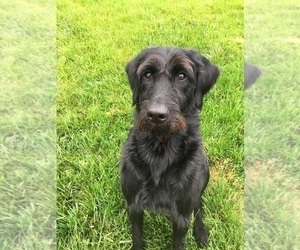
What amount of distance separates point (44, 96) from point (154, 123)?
1.63 metres

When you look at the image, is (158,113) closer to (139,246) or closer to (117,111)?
(139,246)

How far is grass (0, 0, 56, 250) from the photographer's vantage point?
101 inches

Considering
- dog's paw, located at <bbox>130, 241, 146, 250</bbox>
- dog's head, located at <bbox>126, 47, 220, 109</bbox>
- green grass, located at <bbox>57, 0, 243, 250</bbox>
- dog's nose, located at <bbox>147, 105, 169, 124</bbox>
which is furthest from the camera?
green grass, located at <bbox>57, 0, 243, 250</bbox>

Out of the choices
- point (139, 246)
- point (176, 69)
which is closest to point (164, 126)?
point (176, 69)

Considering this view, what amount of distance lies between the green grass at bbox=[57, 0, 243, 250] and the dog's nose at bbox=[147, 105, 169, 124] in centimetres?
95

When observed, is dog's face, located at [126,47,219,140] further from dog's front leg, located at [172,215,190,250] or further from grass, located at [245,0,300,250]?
dog's front leg, located at [172,215,190,250]

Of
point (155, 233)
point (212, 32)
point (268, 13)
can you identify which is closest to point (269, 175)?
point (155, 233)

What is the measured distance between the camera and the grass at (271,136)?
2.60 meters

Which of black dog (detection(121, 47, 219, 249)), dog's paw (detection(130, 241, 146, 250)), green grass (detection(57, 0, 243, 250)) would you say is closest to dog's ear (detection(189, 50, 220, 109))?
black dog (detection(121, 47, 219, 249))

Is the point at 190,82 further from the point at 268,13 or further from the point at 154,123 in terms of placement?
the point at 268,13

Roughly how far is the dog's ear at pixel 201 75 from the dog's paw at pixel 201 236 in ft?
2.83

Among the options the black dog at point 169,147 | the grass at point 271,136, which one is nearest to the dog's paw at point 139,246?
the black dog at point 169,147

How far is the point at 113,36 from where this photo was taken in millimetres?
4824

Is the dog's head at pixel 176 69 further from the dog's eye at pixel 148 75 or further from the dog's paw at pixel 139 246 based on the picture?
the dog's paw at pixel 139 246
